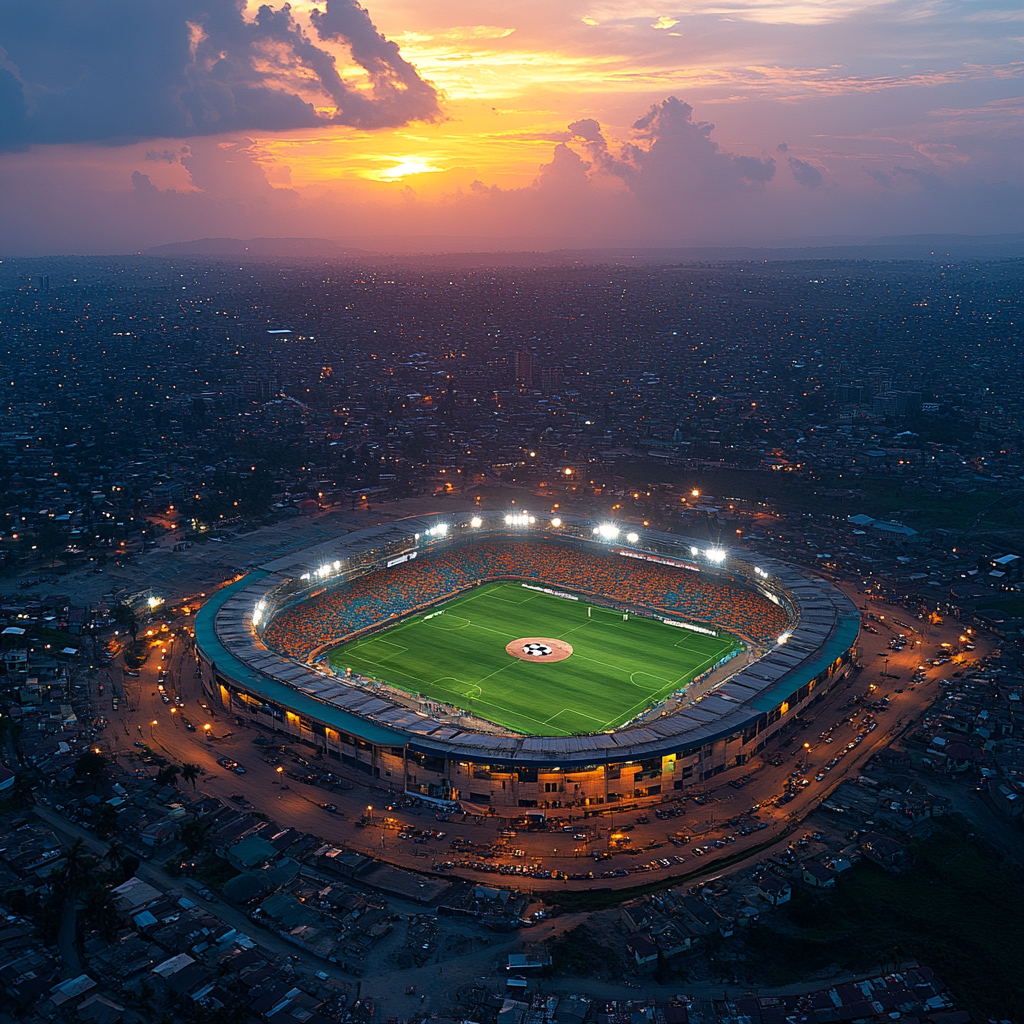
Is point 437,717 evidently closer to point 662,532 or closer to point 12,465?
point 662,532

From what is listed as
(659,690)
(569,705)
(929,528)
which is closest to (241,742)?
(569,705)

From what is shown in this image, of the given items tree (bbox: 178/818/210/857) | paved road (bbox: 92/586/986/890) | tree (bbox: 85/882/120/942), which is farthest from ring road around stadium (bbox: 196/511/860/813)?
tree (bbox: 85/882/120/942)

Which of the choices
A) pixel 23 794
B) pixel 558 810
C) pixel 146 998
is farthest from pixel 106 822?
pixel 558 810

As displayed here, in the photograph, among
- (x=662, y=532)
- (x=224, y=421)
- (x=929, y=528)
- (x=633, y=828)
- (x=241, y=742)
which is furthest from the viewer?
(x=224, y=421)

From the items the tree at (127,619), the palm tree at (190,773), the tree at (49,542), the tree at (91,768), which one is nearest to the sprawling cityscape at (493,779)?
the tree at (91,768)

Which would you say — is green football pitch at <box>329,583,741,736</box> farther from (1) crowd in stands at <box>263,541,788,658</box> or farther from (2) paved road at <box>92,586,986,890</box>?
(2) paved road at <box>92,586,986,890</box>

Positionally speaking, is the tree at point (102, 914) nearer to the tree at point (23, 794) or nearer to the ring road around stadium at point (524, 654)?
the tree at point (23, 794)
